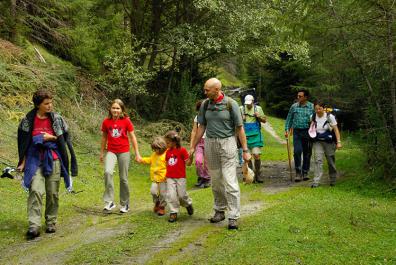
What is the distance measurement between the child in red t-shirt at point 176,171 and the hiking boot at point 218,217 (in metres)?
0.65

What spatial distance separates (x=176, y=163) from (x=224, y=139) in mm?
1151

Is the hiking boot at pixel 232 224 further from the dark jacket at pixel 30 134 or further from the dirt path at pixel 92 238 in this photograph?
the dark jacket at pixel 30 134

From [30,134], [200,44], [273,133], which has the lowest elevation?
[273,133]

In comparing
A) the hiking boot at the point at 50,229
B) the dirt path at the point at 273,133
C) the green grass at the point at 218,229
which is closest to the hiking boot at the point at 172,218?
the green grass at the point at 218,229

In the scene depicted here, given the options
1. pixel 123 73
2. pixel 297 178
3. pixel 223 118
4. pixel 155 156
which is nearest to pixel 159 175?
pixel 155 156

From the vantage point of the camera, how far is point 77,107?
1780 cm

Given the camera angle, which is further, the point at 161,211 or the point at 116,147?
the point at 116,147

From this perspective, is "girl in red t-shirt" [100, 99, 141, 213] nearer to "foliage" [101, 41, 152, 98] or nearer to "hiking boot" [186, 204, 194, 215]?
"hiking boot" [186, 204, 194, 215]

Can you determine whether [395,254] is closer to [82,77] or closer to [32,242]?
[32,242]

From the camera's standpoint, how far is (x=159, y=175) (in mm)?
9172

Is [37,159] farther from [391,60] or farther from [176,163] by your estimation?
[391,60]

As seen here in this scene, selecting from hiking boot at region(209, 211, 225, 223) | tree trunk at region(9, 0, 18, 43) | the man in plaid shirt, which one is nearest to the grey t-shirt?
hiking boot at region(209, 211, 225, 223)

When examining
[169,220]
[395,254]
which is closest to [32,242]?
[169,220]

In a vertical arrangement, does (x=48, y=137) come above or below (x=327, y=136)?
above
